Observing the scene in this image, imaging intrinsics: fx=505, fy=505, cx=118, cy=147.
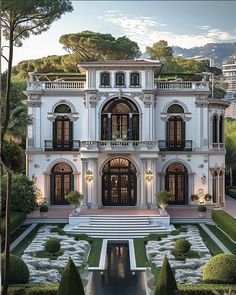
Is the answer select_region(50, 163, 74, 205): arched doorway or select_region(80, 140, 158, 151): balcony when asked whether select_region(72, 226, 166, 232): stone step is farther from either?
select_region(50, 163, 74, 205): arched doorway

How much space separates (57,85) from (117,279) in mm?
16648

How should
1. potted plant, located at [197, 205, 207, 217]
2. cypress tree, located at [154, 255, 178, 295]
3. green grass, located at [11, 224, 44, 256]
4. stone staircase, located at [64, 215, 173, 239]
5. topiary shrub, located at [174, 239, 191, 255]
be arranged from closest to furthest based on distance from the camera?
cypress tree, located at [154, 255, 178, 295] < topiary shrub, located at [174, 239, 191, 255] < green grass, located at [11, 224, 44, 256] < stone staircase, located at [64, 215, 173, 239] < potted plant, located at [197, 205, 207, 217]

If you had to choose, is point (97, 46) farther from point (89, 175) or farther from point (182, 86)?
point (89, 175)

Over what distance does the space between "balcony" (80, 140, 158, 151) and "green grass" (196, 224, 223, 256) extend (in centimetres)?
624

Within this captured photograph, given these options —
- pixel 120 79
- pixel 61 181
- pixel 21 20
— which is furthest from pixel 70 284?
pixel 120 79

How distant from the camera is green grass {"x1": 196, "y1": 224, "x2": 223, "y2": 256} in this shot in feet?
68.0

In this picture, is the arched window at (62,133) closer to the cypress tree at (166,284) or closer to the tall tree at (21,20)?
the tall tree at (21,20)

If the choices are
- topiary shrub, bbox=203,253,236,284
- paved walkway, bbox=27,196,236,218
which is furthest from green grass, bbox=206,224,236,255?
topiary shrub, bbox=203,253,236,284

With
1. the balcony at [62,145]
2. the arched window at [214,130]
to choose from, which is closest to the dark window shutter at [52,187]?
the balcony at [62,145]

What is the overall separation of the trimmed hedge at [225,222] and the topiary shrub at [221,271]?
21.8 ft

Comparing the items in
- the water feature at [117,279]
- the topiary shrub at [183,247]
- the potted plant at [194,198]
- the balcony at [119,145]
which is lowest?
the water feature at [117,279]

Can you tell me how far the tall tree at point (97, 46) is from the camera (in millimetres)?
44844

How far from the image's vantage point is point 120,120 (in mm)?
30719

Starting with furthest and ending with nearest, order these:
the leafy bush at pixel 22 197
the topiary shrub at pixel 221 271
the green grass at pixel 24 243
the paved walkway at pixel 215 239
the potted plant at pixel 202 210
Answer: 1. the potted plant at pixel 202 210
2. the leafy bush at pixel 22 197
3. the paved walkway at pixel 215 239
4. the green grass at pixel 24 243
5. the topiary shrub at pixel 221 271
